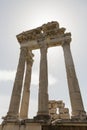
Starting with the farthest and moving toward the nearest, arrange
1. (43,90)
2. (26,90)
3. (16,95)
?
(26,90) → (16,95) → (43,90)

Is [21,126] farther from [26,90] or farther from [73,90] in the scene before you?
[26,90]

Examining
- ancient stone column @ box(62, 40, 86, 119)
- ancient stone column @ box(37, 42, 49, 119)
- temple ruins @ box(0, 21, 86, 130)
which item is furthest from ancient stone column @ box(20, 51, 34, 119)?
ancient stone column @ box(62, 40, 86, 119)

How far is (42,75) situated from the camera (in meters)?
17.3

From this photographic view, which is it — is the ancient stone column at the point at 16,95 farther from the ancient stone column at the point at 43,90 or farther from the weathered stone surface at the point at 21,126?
the ancient stone column at the point at 43,90

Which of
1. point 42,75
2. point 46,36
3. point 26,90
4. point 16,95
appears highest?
point 46,36

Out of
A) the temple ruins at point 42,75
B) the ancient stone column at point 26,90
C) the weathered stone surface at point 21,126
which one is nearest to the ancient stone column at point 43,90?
the temple ruins at point 42,75

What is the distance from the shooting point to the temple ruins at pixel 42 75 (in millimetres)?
15030

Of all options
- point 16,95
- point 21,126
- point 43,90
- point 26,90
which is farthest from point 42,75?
point 21,126

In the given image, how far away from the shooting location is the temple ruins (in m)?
15.0

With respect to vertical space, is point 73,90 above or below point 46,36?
below

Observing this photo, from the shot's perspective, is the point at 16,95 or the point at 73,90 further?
the point at 16,95

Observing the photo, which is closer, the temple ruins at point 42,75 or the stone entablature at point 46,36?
the temple ruins at point 42,75

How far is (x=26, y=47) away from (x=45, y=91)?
7358 mm

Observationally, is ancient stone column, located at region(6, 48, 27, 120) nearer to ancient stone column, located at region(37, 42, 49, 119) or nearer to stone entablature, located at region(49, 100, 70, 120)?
ancient stone column, located at region(37, 42, 49, 119)
